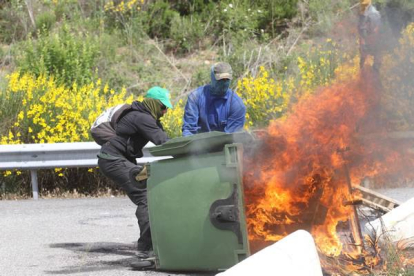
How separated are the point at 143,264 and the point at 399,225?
215 cm

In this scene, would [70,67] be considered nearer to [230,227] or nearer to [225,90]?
[225,90]

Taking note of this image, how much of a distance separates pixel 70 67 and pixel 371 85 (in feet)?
31.3

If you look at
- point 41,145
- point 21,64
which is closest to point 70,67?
point 21,64

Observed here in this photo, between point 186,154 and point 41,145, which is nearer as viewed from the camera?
point 186,154

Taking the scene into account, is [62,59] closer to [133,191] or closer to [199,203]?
[133,191]

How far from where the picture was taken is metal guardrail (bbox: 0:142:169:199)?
12.0 metres

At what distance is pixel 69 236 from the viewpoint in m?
9.45

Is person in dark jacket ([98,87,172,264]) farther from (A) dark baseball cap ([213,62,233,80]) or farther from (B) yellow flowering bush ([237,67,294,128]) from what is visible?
(B) yellow flowering bush ([237,67,294,128])

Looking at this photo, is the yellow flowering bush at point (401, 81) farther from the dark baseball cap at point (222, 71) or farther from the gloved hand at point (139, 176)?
the gloved hand at point (139, 176)

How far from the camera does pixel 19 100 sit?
13.1 m

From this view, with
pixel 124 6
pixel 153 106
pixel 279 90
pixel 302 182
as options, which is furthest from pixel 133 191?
pixel 124 6

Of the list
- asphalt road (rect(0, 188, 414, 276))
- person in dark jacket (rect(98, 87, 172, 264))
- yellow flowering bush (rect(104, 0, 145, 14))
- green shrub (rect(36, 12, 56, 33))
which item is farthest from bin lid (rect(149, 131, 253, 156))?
green shrub (rect(36, 12, 56, 33))

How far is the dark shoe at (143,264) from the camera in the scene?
24.8 ft

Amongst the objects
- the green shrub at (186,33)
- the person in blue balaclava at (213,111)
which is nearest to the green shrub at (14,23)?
the green shrub at (186,33)
